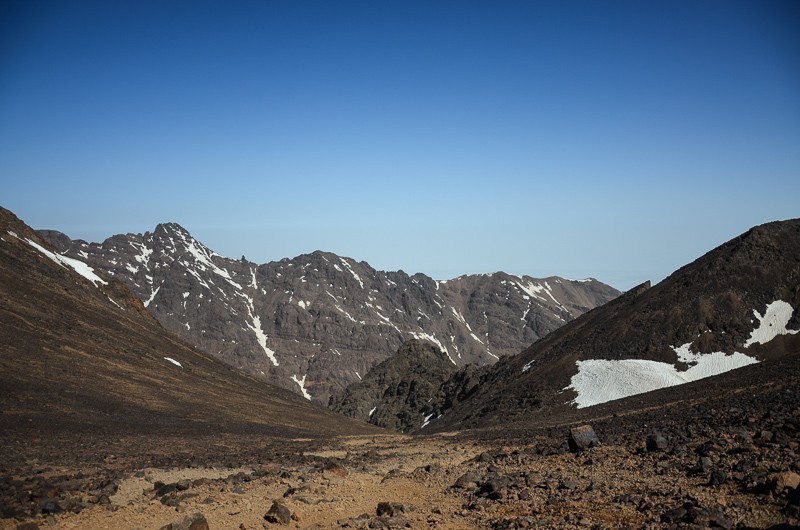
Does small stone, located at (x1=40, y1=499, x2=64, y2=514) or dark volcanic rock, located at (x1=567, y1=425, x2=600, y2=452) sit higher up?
dark volcanic rock, located at (x1=567, y1=425, x2=600, y2=452)

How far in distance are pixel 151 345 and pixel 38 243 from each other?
32.7m

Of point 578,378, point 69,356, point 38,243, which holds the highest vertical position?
point 38,243

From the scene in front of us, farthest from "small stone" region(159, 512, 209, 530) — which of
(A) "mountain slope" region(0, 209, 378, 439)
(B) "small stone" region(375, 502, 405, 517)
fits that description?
(A) "mountain slope" region(0, 209, 378, 439)

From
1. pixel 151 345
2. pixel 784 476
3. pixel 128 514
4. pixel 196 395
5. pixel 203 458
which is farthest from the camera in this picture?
pixel 151 345

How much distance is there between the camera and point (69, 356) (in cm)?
5384

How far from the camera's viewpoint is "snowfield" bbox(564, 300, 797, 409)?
236 ft

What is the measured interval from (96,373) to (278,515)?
43.2 meters

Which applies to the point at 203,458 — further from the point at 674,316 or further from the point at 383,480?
the point at 674,316

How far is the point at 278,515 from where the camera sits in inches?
633

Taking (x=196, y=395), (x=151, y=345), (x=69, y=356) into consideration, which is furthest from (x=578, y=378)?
(x=69, y=356)

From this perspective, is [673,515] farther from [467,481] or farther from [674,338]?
[674,338]

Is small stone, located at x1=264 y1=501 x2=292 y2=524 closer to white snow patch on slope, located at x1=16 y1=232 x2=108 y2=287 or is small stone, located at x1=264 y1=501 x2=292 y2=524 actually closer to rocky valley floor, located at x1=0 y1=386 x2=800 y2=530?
rocky valley floor, located at x1=0 y1=386 x2=800 y2=530

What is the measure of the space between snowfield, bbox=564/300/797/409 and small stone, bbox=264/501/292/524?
60.3 meters

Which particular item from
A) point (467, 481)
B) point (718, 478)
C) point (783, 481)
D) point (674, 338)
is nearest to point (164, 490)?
point (467, 481)
